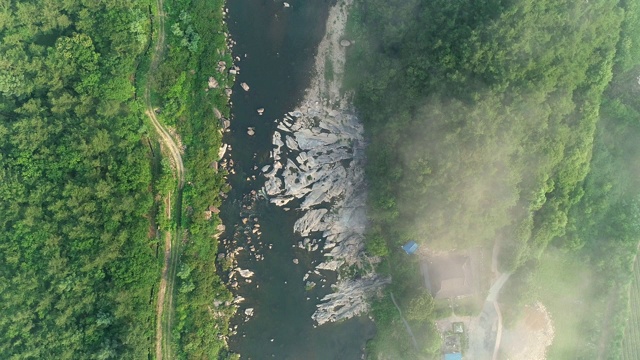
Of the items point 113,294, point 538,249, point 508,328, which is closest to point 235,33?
point 113,294

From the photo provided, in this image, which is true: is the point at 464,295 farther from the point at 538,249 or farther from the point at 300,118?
the point at 300,118

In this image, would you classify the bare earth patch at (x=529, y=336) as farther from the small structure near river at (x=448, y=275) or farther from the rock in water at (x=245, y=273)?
the rock in water at (x=245, y=273)

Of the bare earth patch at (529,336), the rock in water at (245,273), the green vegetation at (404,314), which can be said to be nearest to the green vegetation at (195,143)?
the rock in water at (245,273)

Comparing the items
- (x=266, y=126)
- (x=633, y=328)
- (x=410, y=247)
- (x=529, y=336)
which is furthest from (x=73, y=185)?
(x=633, y=328)

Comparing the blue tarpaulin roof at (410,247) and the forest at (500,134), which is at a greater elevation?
the forest at (500,134)

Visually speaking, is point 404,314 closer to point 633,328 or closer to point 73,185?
point 633,328
